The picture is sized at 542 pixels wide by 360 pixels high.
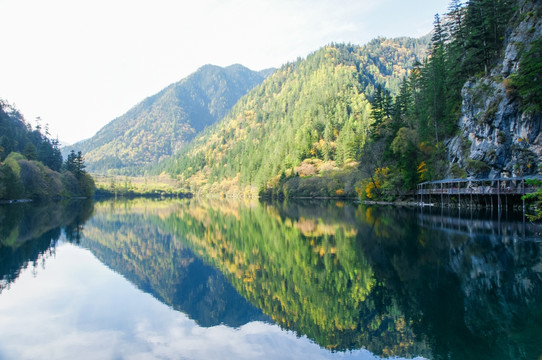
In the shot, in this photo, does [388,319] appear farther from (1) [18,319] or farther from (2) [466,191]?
(2) [466,191]

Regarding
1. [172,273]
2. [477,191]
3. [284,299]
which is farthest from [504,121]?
[172,273]

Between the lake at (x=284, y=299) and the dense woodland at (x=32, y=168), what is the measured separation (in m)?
61.9

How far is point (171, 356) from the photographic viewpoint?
35.0 ft

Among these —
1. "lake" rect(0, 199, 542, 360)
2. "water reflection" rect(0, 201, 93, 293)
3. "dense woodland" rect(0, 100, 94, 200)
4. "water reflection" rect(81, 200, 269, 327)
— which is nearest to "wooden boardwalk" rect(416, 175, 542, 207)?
"lake" rect(0, 199, 542, 360)

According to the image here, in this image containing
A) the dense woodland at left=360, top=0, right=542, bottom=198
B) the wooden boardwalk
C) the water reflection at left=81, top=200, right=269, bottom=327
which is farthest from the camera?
the dense woodland at left=360, top=0, right=542, bottom=198

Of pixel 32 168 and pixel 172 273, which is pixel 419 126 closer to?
pixel 172 273

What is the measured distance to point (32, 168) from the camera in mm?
88062

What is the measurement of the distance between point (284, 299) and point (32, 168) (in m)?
93.3

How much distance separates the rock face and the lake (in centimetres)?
1678

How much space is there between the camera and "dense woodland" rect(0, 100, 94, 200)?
7871 cm

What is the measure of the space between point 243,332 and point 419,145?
2262 inches

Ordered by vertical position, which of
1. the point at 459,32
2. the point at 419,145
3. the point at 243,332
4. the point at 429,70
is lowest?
the point at 243,332

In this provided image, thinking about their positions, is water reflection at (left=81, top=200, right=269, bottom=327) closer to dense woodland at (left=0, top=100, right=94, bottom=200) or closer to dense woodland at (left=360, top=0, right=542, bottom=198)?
dense woodland at (left=360, top=0, right=542, bottom=198)

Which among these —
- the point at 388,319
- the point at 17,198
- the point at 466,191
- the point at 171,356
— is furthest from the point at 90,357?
the point at 17,198
